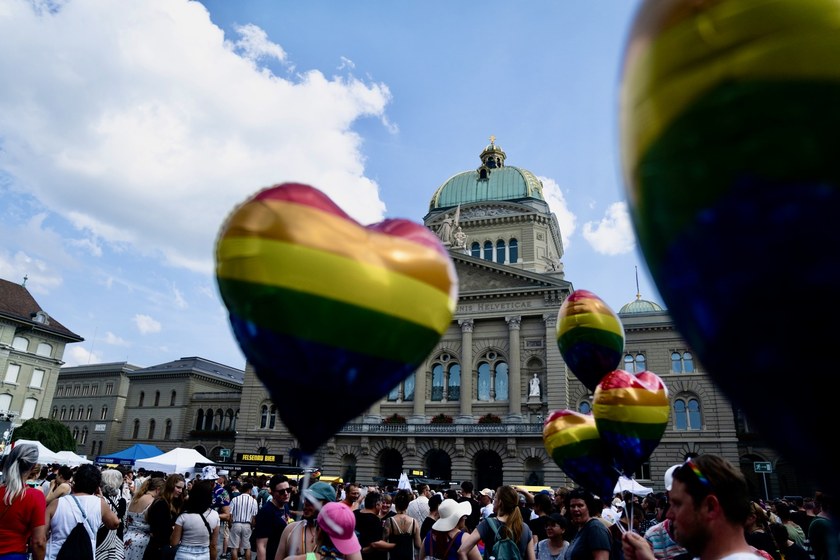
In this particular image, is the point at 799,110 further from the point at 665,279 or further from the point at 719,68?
the point at 665,279

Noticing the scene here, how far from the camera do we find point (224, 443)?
174 ft

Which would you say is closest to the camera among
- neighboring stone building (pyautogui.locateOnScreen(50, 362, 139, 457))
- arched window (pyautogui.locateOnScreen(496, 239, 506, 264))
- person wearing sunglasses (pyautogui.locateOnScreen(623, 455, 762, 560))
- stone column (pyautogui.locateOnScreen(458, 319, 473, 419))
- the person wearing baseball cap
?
person wearing sunglasses (pyautogui.locateOnScreen(623, 455, 762, 560))

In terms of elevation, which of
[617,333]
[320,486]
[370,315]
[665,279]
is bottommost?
[320,486]

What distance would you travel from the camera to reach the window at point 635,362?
4116cm

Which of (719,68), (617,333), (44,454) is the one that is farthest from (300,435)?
(44,454)

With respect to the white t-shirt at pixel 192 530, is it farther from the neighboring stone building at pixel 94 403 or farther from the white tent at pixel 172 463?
the neighboring stone building at pixel 94 403

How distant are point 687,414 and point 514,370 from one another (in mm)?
12419

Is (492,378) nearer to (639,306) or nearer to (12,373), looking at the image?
(639,306)

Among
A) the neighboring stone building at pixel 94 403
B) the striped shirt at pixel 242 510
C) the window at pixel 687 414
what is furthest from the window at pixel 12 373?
the window at pixel 687 414

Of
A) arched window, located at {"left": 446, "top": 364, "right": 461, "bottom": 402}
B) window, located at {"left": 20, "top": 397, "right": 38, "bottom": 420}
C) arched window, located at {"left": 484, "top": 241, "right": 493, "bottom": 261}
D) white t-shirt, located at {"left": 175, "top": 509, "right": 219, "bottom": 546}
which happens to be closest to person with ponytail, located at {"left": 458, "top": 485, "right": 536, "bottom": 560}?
white t-shirt, located at {"left": 175, "top": 509, "right": 219, "bottom": 546}

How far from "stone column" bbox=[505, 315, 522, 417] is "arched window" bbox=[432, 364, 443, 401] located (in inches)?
196

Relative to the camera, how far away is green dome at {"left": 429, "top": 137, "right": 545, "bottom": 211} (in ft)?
165

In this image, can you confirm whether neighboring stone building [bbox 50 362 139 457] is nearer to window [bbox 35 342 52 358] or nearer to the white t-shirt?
window [bbox 35 342 52 358]

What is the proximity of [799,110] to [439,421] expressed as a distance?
124 feet
